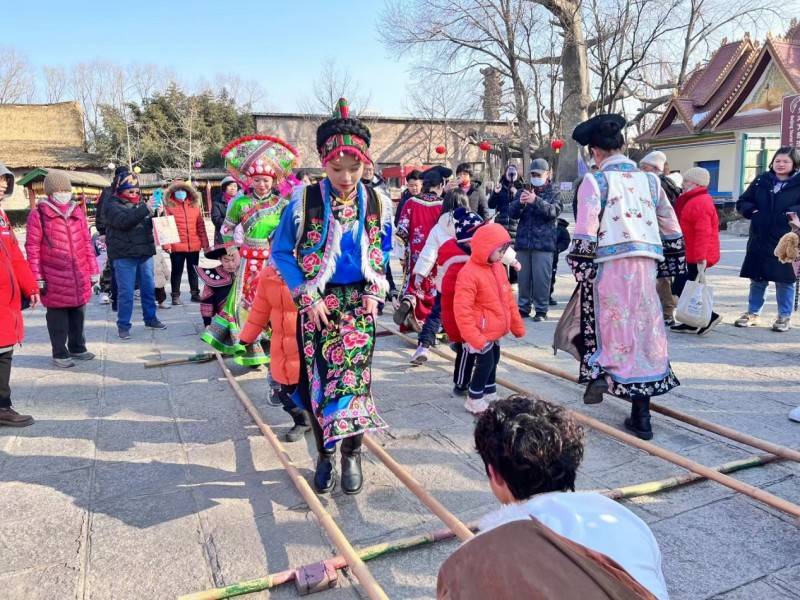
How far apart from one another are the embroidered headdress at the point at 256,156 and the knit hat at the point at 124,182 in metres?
2.53

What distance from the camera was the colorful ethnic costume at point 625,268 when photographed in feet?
11.6

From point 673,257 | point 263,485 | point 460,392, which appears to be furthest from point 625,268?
point 263,485

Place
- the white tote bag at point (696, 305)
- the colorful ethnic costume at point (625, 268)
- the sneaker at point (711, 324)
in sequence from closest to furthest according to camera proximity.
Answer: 1. the colorful ethnic costume at point (625, 268)
2. the white tote bag at point (696, 305)
3. the sneaker at point (711, 324)

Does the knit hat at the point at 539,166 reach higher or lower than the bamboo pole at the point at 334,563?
higher

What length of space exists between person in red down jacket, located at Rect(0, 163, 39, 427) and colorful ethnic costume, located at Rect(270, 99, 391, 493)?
7.67 feet

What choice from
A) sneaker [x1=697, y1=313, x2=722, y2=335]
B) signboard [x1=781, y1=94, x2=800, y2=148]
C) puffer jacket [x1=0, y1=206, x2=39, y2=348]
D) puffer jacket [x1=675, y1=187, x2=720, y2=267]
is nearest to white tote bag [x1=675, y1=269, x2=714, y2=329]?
sneaker [x1=697, y1=313, x2=722, y2=335]

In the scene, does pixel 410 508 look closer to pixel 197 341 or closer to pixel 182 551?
pixel 182 551

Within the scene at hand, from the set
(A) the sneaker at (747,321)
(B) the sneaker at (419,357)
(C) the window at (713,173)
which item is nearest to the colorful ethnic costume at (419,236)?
(B) the sneaker at (419,357)

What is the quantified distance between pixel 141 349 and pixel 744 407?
5.71 m

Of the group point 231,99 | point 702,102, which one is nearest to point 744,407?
point 702,102

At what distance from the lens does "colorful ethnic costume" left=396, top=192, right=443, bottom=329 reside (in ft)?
19.5

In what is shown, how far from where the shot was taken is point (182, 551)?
2637mm

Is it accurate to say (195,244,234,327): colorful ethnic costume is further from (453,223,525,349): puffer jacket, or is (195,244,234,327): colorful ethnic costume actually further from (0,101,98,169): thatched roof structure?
(0,101,98,169): thatched roof structure

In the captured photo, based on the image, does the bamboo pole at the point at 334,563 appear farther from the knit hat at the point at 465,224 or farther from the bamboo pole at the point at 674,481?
the knit hat at the point at 465,224
